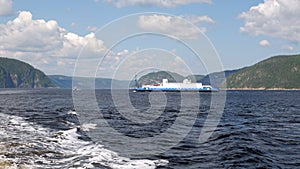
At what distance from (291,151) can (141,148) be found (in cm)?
1302

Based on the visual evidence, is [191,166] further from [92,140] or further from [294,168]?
[92,140]

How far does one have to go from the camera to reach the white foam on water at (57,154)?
2155cm

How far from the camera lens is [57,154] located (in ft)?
81.2

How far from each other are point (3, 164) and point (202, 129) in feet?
87.4

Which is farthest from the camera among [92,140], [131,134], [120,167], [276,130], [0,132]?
[276,130]

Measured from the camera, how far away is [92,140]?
1257 inches

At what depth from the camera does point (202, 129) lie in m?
41.4

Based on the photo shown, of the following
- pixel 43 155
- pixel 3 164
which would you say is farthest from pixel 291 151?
pixel 3 164

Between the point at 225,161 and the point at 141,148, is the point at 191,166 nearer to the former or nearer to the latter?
the point at 225,161

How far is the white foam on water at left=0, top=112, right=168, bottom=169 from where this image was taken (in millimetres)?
21547

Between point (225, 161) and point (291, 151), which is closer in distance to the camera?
point (225, 161)

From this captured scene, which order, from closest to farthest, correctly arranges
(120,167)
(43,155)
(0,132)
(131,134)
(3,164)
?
(3,164) → (120,167) → (43,155) → (0,132) → (131,134)

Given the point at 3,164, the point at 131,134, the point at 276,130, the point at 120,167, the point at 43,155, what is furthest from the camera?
Answer: the point at 276,130

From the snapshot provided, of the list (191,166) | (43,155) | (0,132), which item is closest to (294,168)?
(191,166)
